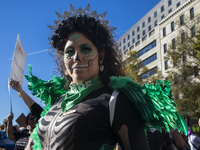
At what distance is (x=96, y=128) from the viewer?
4.97ft

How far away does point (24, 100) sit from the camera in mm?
2645

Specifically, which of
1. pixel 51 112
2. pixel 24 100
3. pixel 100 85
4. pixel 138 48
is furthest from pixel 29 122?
pixel 138 48

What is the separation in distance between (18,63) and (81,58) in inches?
41.7

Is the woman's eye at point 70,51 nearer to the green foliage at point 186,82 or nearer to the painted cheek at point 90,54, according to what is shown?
the painted cheek at point 90,54

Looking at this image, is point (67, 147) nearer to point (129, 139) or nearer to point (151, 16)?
point (129, 139)

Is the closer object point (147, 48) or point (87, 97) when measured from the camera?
point (87, 97)

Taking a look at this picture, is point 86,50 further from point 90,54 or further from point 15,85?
point 15,85

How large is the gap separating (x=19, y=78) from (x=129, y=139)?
1687 mm

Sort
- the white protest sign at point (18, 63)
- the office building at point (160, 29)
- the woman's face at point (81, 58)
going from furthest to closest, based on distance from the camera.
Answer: the office building at point (160, 29), the white protest sign at point (18, 63), the woman's face at point (81, 58)

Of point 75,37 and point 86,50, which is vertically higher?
point 75,37

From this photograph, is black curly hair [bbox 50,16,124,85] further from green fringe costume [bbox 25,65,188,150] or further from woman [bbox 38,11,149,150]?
green fringe costume [bbox 25,65,188,150]

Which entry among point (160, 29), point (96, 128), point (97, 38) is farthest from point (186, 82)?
point (96, 128)

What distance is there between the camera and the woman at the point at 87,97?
58.9 inches

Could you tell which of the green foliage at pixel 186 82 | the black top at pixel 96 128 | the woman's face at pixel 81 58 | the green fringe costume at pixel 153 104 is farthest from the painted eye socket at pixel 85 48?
the green foliage at pixel 186 82
